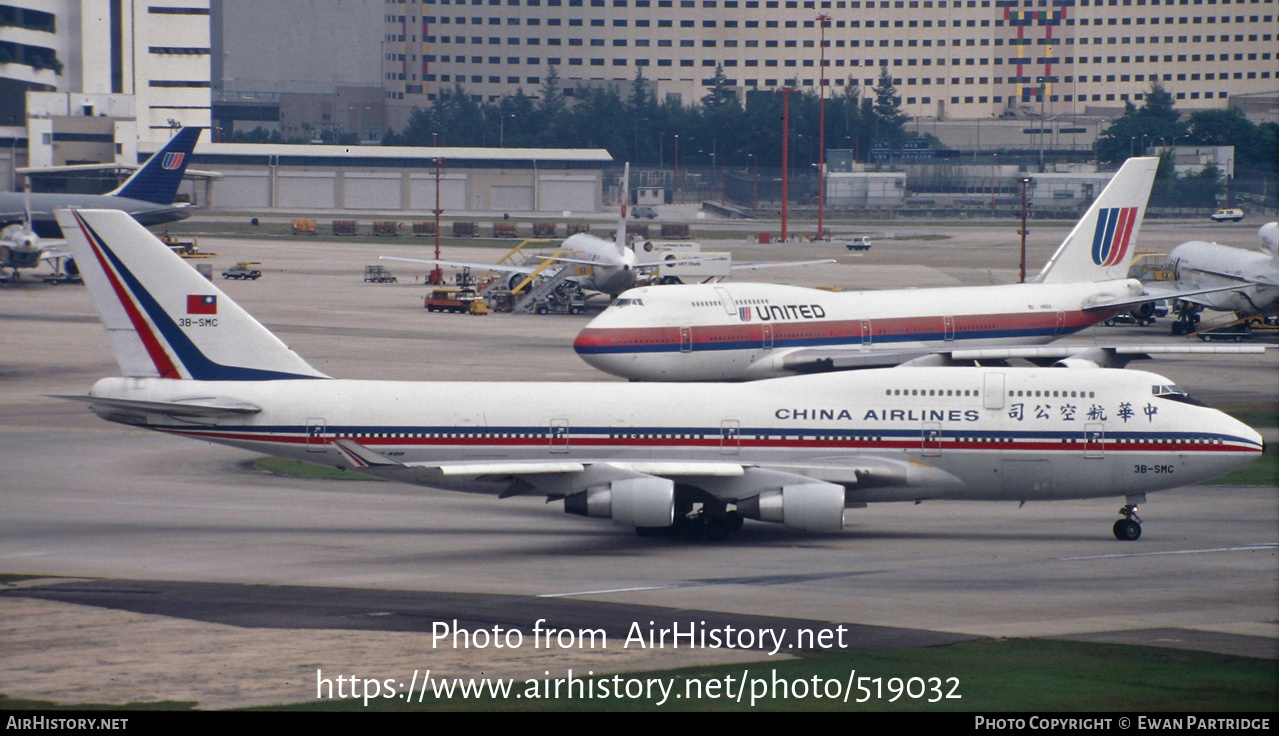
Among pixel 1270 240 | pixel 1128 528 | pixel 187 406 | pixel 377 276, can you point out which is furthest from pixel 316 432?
pixel 377 276

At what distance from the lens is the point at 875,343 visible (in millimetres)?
61500

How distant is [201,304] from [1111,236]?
46188mm

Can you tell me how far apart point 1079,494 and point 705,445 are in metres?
10.0

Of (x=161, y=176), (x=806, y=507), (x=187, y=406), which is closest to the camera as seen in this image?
(x=806, y=507)

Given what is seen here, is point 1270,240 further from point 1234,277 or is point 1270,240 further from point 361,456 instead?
point 361,456

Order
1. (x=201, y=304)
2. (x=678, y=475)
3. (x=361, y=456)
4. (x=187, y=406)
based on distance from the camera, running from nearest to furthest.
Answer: (x=361, y=456), (x=678, y=475), (x=187, y=406), (x=201, y=304)

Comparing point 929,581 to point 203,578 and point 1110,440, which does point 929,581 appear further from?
point 203,578

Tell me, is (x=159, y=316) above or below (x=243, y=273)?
above

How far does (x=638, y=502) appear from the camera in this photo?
35.8 m

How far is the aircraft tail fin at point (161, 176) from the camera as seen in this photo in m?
126

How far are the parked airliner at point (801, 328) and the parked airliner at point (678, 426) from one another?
20.2 meters

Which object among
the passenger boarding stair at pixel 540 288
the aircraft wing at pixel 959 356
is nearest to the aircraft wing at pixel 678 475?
the aircraft wing at pixel 959 356

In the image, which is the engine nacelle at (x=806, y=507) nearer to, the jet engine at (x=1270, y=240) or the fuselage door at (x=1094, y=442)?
the fuselage door at (x=1094, y=442)

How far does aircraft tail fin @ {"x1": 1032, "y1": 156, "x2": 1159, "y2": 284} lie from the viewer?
2712 inches
